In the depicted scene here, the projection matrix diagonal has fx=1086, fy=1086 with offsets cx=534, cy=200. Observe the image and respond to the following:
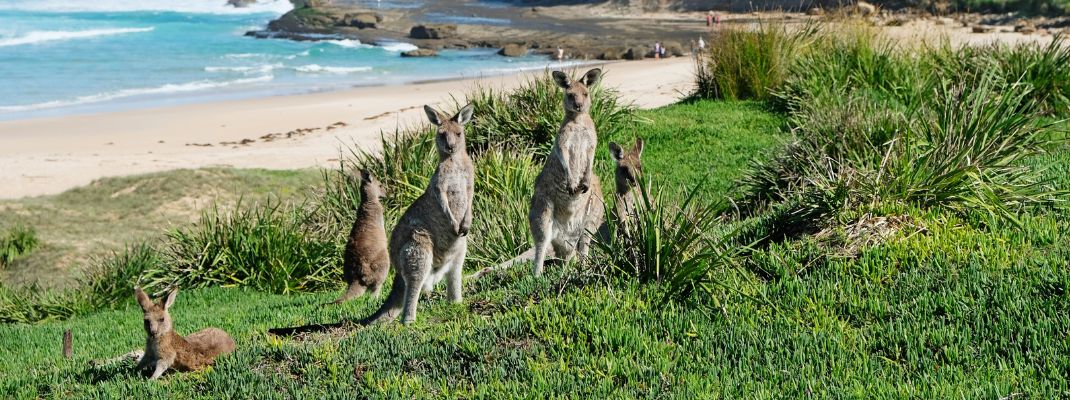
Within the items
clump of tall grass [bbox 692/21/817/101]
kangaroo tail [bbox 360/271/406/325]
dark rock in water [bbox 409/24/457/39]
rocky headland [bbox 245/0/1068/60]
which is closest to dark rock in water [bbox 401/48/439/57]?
rocky headland [bbox 245/0/1068/60]

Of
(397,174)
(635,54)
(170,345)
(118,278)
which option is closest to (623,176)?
(170,345)

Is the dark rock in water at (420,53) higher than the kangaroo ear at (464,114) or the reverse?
the reverse

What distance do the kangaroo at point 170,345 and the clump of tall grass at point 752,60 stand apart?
41.9ft

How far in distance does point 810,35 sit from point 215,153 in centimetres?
1387

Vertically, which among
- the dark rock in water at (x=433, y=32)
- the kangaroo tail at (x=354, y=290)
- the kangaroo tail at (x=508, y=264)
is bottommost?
the dark rock in water at (x=433, y=32)

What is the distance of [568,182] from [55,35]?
6120 centimetres

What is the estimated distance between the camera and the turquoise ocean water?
124 feet

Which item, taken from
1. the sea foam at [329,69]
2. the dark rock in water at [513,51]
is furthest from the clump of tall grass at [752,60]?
the dark rock in water at [513,51]

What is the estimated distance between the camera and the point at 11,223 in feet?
49.4

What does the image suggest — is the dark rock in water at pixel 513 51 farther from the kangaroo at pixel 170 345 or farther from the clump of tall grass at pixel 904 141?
the kangaroo at pixel 170 345

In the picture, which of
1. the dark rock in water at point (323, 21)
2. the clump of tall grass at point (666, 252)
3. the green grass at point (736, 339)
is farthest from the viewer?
the dark rock in water at point (323, 21)

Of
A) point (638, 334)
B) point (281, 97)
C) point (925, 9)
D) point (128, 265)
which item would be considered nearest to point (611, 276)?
point (638, 334)

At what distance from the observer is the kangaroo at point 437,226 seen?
7301 millimetres

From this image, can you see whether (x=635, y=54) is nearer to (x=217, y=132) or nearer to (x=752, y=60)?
(x=217, y=132)
